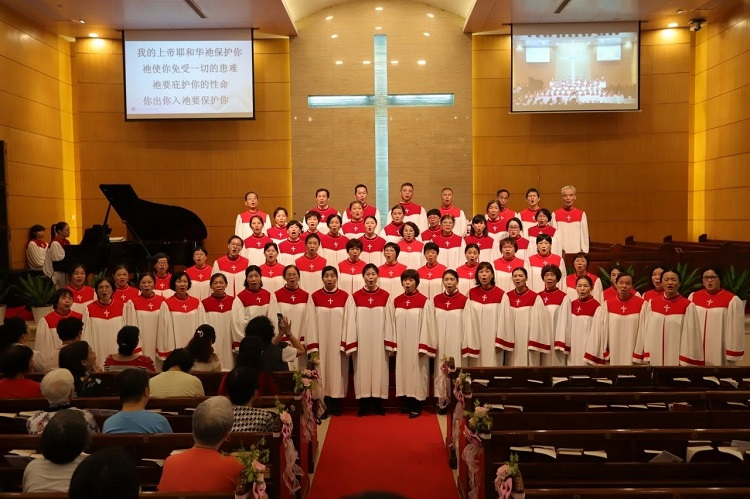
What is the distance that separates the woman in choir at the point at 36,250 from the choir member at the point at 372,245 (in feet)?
18.0

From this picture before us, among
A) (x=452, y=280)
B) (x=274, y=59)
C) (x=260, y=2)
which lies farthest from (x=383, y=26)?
(x=452, y=280)

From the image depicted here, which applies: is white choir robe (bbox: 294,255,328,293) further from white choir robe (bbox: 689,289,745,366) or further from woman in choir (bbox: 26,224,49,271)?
woman in choir (bbox: 26,224,49,271)

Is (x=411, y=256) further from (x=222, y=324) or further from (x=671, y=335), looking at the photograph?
(x=671, y=335)

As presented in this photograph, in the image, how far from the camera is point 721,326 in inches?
288

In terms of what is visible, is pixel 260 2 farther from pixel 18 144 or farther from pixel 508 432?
pixel 508 432

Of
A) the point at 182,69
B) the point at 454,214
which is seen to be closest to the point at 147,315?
the point at 454,214

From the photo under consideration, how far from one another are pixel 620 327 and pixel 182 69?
8.91 meters

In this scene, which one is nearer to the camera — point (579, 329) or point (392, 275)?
point (579, 329)

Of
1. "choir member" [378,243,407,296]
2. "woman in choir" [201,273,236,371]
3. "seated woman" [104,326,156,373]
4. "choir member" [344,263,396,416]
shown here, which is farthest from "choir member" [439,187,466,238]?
"seated woman" [104,326,156,373]

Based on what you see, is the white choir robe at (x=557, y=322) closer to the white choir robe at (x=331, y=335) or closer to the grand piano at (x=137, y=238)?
the white choir robe at (x=331, y=335)

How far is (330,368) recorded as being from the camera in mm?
7777

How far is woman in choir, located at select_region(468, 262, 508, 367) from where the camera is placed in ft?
25.0

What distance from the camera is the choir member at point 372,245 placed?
9.43 metres

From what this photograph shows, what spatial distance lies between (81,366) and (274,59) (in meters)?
9.53
